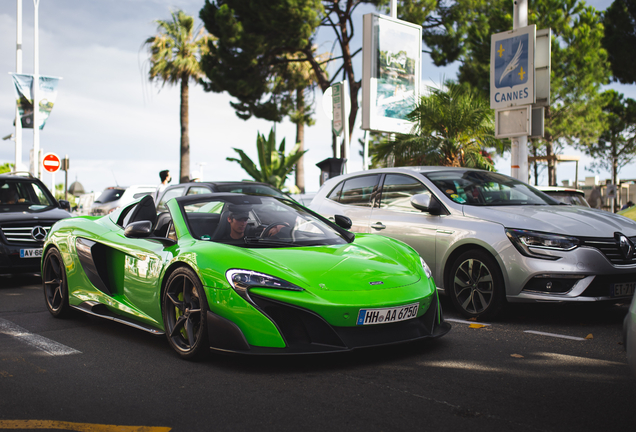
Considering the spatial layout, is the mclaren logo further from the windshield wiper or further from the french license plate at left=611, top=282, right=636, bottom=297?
the windshield wiper

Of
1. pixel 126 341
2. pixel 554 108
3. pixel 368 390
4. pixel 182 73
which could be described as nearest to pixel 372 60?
pixel 126 341

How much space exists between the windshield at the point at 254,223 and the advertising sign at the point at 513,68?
23.5 feet

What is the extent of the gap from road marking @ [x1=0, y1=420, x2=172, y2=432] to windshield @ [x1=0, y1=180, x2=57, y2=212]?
22.8 feet

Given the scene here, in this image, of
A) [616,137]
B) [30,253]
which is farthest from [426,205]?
[616,137]

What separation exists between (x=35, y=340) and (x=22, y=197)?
5516 millimetres

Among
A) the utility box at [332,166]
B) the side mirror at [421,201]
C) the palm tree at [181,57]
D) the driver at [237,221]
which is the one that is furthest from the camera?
the palm tree at [181,57]

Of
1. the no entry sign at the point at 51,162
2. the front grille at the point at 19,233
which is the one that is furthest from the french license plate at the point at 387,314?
the no entry sign at the point at 51,162

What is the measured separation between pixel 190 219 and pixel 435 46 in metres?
22.5

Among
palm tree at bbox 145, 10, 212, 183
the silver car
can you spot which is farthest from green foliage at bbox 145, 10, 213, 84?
the silver car

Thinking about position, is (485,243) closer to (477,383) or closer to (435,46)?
(477,383)

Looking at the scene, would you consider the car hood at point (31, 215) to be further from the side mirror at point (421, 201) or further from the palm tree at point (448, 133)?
the palm tree at point (448, 133)

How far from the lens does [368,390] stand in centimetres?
354

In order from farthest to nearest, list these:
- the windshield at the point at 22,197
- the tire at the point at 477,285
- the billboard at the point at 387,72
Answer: the billboard at the point at 387,72, the windshield at the point at 22,197, the tire at the point at 477,285

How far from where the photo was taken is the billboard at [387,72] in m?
16.2
